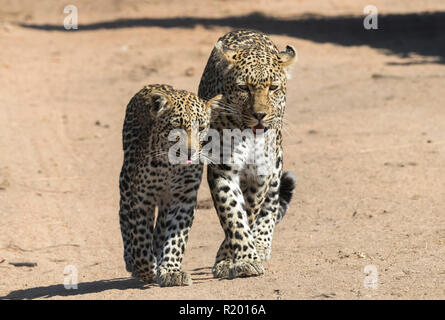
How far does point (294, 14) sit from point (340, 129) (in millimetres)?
13052

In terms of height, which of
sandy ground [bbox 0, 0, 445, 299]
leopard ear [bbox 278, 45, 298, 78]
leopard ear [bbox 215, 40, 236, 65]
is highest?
leopard ear [bbox 215, 40, 236, 65]

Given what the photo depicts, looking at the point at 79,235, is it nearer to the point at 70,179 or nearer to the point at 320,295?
the point at 70,179

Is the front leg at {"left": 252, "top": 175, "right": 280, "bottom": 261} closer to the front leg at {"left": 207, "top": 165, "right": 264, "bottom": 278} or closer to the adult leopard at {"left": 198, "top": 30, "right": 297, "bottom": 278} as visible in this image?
the adult leopard at {"left": 198, "top": 30, "right": 297, "bottom": 278}

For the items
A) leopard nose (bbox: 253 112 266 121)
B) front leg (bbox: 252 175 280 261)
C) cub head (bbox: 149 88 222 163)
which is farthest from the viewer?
front leg (bbox: 252 175 280 261)

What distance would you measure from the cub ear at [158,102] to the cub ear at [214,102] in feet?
1.14

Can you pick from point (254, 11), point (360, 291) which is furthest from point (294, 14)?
point (360, 291)

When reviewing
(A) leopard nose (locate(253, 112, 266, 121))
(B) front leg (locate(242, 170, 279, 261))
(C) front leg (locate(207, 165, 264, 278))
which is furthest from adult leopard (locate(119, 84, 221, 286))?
(B) front leg (locate(242, 170, 279, 261))

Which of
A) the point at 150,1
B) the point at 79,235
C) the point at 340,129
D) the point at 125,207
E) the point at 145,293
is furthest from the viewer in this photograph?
the point at 150,1

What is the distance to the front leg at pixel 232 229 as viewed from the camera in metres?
8.13

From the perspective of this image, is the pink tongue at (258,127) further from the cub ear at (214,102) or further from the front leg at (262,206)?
the front leg at (262,206)

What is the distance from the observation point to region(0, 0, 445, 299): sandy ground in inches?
334

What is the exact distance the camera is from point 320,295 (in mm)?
7285

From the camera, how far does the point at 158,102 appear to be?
7895mm

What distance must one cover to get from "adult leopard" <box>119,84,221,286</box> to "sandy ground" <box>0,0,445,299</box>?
0.24 metres
